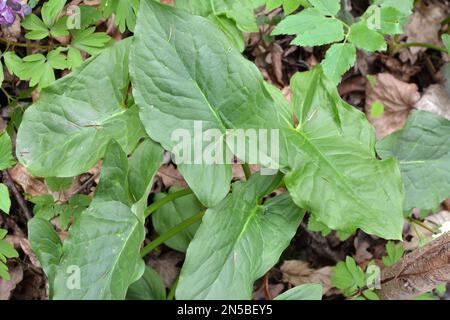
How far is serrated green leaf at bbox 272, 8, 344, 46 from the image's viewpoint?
5.36 ft

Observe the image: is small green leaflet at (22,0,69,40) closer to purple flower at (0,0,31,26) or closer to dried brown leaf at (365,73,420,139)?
purple flower at (0,0,31,26)

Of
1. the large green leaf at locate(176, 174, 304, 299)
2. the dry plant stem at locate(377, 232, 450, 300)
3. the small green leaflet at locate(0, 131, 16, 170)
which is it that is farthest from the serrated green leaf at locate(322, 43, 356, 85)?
the small green leaflet at locate(0, 131, 16, 170)

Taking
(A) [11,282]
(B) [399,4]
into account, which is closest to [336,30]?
(B) [399,4]

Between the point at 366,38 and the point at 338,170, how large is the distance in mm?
510

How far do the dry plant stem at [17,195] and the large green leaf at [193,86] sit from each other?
88 cm

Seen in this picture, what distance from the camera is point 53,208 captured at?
1.79 m

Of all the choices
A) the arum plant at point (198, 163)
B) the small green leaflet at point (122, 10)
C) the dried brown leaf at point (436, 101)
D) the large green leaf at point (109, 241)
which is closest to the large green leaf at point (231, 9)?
the small green leaflet at point (122, 10)

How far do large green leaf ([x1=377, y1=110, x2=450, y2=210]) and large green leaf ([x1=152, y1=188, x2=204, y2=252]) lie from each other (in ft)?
2.35

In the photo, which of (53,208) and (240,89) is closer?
(240,89)

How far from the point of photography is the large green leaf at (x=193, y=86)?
4.65 feet

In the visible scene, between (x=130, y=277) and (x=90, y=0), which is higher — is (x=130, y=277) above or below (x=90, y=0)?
below

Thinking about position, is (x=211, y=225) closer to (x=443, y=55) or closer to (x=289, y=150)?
(x=289, y=150)

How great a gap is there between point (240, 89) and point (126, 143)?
1.30 ft

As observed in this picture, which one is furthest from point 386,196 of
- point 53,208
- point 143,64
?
point 53,208
